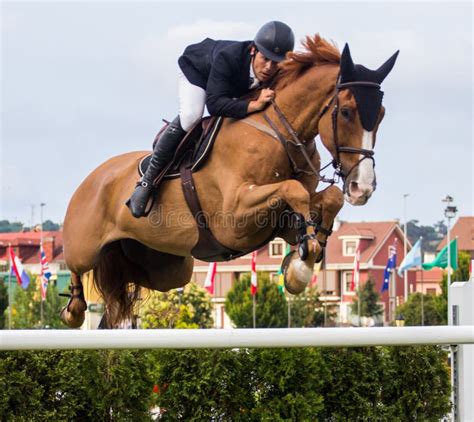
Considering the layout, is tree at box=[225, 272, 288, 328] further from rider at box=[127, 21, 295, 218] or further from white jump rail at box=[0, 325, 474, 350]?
white jump rail at box=[0, 325, 474, 350]

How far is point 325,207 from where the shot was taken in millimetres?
6164

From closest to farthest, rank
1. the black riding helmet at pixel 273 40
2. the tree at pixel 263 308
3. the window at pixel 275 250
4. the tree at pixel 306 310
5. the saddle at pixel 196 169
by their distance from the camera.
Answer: the black riding helmet at pixel 273 40
the saddle at pixel 196 169
the tree at pixel 263 308
the tree at pixel 306 310
the window at pixel 275 250

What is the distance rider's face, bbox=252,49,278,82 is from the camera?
6207mm

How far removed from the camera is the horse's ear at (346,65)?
578cm

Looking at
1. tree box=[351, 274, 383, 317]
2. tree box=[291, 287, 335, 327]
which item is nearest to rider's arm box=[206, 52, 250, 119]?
tree box=[291, 287, 335, 327]

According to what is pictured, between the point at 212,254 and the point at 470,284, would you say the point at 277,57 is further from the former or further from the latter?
the point at 470,284

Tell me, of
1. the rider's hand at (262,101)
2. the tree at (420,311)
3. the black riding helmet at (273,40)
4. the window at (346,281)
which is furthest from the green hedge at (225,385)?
the window at (346,281)

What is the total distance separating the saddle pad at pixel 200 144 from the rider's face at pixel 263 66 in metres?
0.38

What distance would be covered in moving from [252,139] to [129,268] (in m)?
1.75

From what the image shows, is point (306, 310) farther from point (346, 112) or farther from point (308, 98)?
point (346, 112)

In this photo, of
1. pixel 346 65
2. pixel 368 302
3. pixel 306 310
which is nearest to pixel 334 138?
pixel 346 65

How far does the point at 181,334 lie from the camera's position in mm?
4605

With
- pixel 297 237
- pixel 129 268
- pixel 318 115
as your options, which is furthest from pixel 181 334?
pixel 129 268

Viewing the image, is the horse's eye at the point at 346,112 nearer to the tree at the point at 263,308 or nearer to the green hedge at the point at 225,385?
the green hedge at the point at 225,385
